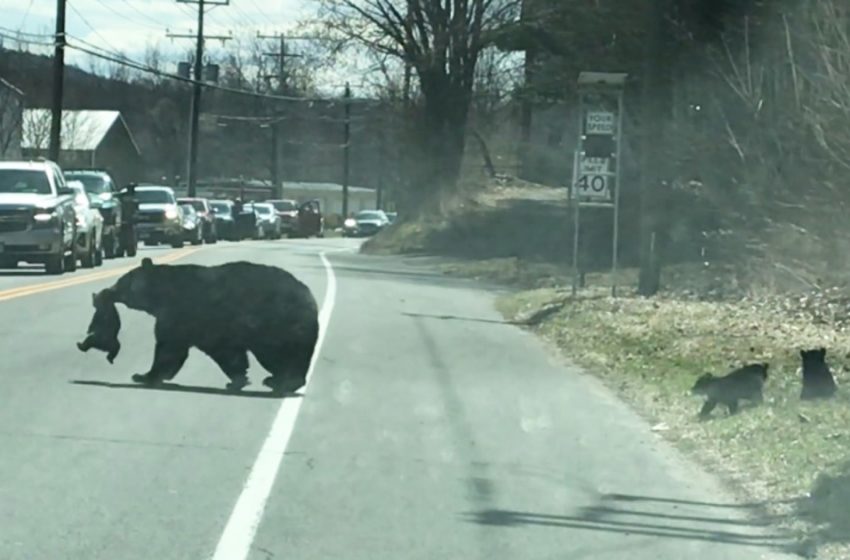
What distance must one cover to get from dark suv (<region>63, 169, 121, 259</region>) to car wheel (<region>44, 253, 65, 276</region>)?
19.8 feet

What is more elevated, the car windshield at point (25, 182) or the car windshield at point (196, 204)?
the car windshield at point (25, 182)

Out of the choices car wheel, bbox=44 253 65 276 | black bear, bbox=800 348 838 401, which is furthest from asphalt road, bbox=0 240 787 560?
car wheel, bbox=44 253 65 276

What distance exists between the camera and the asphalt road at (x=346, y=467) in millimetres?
8242

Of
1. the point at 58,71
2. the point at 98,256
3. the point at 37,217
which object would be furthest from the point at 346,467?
the point at 58,71

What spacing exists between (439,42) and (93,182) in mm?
15446

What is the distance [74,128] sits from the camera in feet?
257

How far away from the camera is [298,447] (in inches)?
428

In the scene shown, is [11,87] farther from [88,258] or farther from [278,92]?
[88,258]

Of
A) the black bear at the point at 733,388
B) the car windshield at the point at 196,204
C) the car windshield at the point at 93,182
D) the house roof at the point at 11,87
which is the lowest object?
the black bear at the point at 733,388

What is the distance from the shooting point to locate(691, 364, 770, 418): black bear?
12.8 meters

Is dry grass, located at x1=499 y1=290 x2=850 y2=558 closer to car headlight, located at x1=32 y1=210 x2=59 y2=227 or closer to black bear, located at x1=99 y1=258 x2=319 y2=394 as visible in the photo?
black bear, located at x1=99 y1=258 x2=319 y2=394

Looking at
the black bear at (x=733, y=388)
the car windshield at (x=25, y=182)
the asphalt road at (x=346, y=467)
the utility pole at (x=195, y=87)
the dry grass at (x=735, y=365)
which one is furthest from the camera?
the utility pole at (x=195, y=87)

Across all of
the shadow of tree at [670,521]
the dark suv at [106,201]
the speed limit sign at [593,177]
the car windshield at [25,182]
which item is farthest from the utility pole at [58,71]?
the shadow of tree at [670,521]

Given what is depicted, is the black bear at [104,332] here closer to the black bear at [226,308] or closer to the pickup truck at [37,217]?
the black bear at [226,308]
